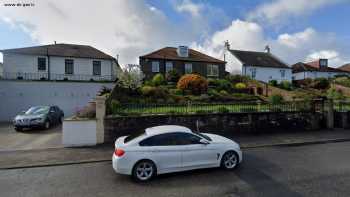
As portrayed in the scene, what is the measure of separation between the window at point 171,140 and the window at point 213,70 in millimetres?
24619

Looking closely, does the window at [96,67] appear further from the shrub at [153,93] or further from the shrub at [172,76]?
the shrub at [153,93]

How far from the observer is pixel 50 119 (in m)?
14.0

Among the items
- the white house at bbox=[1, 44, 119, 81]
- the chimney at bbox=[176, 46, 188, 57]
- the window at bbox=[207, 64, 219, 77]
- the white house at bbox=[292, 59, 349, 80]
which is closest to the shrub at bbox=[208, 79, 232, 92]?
the window at bbox=[207, 64, 219, 77]

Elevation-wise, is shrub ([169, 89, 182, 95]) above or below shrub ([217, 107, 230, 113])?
above

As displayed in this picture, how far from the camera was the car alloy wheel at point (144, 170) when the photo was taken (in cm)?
548

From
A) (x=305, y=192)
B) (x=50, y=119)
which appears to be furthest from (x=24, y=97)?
(x=305, y=192)

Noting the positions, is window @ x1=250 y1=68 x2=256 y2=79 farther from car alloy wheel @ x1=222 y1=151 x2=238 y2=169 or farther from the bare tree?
car alloy wheel @ x1=222 y1=151 x2=238 y2=169

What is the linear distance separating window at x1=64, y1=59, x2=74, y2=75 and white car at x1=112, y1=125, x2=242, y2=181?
2232 centimetres

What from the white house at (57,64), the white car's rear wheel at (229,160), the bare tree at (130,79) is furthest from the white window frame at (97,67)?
the white car's rear wheel at (229,160)

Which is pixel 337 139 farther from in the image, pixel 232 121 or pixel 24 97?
pixel 24 97

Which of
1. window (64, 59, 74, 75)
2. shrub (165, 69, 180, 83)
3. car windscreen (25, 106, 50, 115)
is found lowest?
car windscreen (25, 106, 50, 115)

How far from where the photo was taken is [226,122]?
1094 cm

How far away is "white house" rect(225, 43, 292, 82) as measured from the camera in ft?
114

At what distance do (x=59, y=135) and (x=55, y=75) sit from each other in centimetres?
1558
